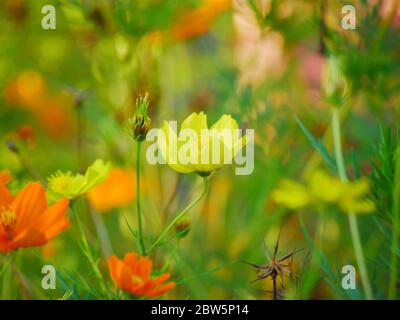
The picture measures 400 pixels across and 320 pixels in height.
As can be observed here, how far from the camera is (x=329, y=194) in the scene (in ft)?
1.85

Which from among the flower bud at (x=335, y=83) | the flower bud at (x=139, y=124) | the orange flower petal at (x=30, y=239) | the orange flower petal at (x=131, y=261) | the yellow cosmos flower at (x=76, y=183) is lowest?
the orange flower petal at (x=131, y=261)

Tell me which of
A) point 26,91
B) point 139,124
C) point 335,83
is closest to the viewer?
point 139,124

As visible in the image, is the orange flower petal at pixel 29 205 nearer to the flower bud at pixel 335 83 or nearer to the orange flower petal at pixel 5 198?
the orange flower petal at pixel 5 198

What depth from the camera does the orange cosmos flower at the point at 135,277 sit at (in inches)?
15.9

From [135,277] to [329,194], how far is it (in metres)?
0.21

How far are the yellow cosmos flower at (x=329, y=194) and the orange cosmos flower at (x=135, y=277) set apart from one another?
0.57 ft

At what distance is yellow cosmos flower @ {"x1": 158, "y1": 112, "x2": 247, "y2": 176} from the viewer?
1.33 feet

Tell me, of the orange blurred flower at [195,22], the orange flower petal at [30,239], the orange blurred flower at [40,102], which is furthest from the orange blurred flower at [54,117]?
the orange flower petal at [30,239]

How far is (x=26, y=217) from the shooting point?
1.38 ft

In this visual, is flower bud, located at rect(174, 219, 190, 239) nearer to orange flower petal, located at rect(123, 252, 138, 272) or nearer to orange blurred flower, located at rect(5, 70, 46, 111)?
orange flower petal, located at rect(123, 252, 138, 272)

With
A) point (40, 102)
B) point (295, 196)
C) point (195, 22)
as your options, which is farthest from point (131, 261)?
point (40, 102)

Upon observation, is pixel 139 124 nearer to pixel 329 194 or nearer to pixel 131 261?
pixel 131 261

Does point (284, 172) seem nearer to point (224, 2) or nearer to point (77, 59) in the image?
point (224, 2)

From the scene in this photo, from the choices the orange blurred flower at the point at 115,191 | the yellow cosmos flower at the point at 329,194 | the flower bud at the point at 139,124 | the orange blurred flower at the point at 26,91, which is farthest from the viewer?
the orange blurred flower at the point at 26,91
